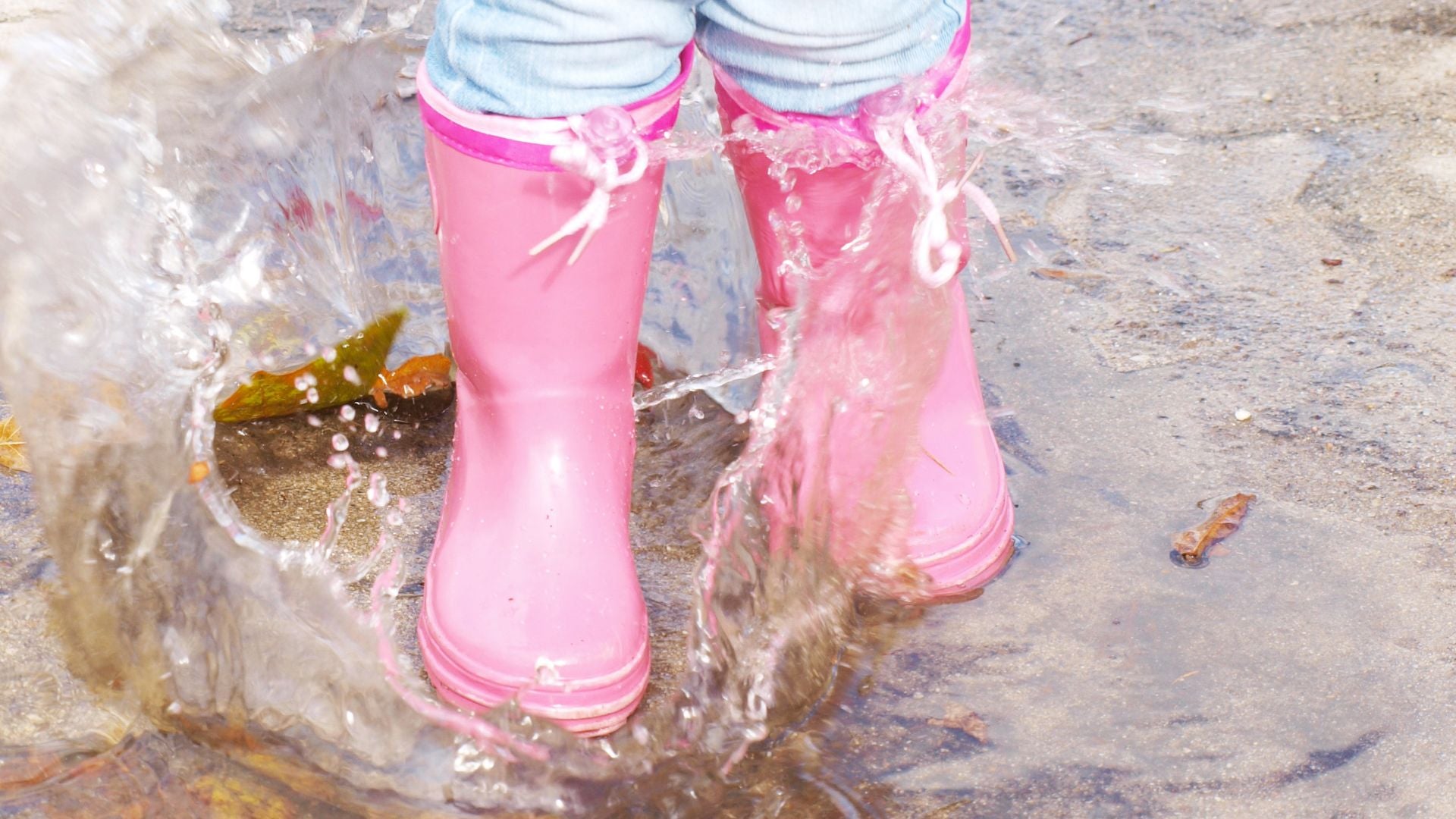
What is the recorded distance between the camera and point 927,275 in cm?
130

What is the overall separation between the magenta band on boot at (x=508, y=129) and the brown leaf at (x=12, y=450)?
72 cm

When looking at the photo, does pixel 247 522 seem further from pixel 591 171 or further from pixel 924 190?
pixel 924 190

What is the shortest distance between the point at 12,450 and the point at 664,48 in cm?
94

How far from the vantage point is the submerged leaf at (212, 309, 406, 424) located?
1679mm

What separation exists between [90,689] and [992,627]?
0.88 m

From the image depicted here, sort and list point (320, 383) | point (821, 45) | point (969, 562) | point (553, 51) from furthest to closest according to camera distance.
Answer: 1. point (320, 383)
2. point (969, 562)
3. point (821, 45)
4. point (553, 51)

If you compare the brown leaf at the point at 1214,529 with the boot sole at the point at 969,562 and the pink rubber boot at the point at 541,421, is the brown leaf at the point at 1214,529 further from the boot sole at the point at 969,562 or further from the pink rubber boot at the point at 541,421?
the pink rubber boot at the point at 541,421

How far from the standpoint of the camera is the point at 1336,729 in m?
1.26

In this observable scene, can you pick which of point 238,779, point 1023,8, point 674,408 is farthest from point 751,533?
point 1023,8

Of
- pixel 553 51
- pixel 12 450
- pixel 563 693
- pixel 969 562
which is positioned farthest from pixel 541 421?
pixel 12 450

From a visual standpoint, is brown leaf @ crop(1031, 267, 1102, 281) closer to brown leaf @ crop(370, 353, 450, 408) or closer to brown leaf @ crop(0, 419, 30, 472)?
brown leaf @ crop(370, 353, 450, 408)

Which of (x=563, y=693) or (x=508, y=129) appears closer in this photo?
(x=508, y=129)

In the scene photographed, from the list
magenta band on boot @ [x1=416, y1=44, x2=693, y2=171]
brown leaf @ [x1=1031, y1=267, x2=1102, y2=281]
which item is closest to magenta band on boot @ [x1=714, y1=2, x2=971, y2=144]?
magenta band on boot @ [x1=416, y1=44, x2=693, y2=171]

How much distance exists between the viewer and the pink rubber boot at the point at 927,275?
1.31 m
